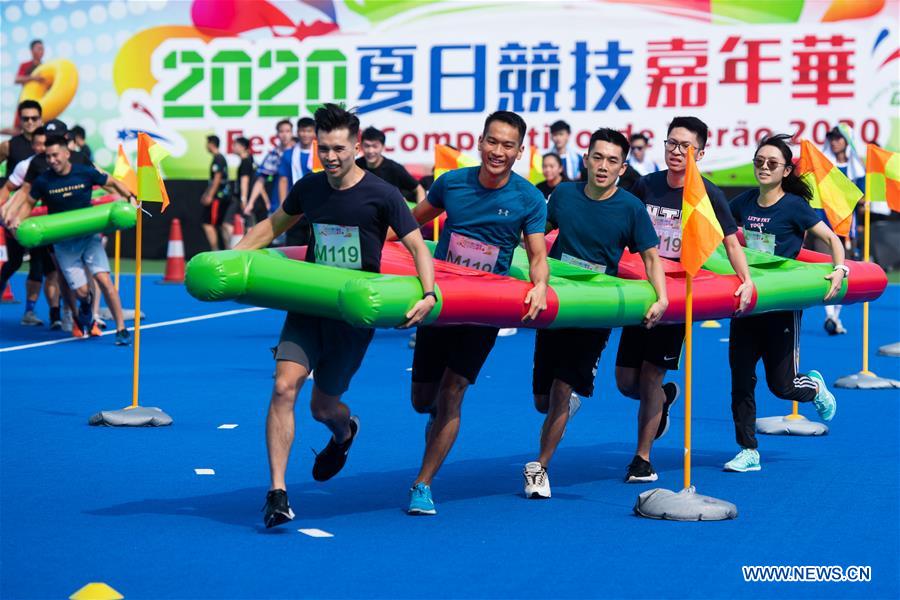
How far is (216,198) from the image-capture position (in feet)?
75.7

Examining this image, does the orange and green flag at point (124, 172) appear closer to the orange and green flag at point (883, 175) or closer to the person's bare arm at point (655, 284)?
the orange and green flag at point (883, 175)

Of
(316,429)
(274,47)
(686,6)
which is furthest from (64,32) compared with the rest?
(316,429)

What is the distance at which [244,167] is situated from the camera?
2208cm

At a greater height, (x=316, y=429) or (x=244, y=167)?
(x=244, y=167)

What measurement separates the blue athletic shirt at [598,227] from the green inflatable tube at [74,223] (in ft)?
22.2

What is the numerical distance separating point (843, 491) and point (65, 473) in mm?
3963

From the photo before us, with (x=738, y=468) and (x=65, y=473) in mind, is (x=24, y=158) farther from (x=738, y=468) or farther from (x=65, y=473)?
(x=738, y=468)

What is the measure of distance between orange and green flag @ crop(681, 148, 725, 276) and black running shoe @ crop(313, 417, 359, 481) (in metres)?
1.77

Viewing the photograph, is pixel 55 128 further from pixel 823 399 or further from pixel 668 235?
pixel 823 399

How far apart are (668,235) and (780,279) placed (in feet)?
2.11

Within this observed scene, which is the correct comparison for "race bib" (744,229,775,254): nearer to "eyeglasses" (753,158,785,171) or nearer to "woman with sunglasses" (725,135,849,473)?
"woman with sunglasses" (725,135,849,473)

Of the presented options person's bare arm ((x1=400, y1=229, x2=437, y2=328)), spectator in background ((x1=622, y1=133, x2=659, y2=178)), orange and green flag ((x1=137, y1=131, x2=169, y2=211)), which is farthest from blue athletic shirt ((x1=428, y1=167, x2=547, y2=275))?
spectator in background ((x1=622, y1=133, x2=659, y2=178))

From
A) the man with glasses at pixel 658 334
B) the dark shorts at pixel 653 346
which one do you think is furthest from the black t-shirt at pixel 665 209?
the dark shorts at pixel 653 346
